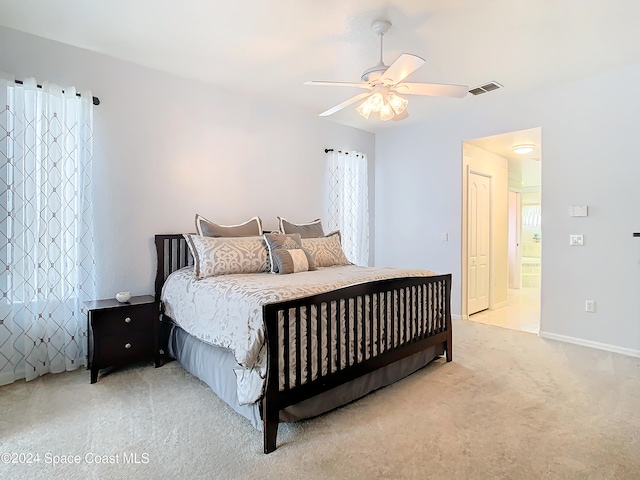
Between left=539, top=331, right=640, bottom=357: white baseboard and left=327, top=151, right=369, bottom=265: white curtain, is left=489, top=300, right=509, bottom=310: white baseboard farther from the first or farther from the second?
left=327, top=151, right=369, bottom=265: white curtain

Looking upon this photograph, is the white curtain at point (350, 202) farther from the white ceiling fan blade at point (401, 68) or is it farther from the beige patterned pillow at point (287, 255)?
the white ceiling fan blade at point (401, 68)

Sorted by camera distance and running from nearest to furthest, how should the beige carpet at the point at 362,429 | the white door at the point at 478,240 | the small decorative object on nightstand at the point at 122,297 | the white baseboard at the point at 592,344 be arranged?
the beige carpet at the point at 362,429 < the small decorative object on nightstand at the point at 122,297 < the white baseboard at the point at 592,344 < the white door at the point at 478,240

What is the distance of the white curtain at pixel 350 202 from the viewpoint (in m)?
4.88

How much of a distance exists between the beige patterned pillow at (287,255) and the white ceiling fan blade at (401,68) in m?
1.59

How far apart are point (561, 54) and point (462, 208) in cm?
194

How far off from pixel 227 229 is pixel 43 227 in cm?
142

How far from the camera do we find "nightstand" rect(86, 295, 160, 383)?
2.69m

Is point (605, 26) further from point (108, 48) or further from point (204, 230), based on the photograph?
point (108, 48)

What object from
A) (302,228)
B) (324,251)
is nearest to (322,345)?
(324,251)

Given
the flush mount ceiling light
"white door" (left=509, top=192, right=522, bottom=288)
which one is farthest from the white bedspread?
"white door" (left=509, top=192, right=522, bottom=288)

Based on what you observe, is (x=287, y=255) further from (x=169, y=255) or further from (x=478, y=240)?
(x=478, y=240)

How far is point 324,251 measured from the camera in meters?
3.72

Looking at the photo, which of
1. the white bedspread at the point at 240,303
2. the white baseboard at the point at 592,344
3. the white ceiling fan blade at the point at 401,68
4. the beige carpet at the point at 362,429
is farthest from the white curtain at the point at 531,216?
the white ceiling fan blade at the point at 401,68

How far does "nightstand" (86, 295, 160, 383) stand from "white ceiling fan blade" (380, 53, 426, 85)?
2475 mm
